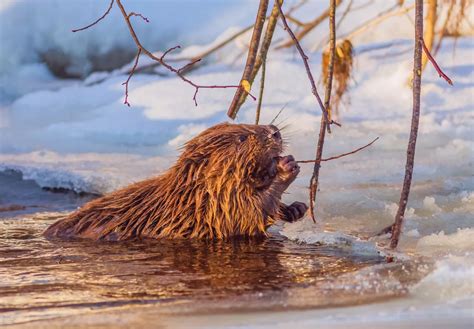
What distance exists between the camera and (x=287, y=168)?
429 cm

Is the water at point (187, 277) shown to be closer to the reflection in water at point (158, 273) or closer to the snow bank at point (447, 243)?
the reflection in water at point (158, 273)

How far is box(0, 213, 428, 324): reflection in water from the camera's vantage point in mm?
3102

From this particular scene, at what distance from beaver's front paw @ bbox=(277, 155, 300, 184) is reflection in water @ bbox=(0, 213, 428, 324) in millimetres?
279

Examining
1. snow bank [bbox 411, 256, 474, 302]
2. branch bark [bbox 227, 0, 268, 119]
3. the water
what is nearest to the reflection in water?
the water

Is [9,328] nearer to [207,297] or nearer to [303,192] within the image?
[207,297]

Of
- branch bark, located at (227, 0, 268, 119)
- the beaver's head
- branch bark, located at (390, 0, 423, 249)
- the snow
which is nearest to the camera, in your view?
branch bark, located at (390, 0, 423, 249)

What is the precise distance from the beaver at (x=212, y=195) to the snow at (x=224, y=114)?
0.73 ft

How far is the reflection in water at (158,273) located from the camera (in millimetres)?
3102

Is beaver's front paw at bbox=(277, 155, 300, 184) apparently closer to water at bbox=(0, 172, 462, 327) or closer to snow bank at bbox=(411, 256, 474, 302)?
water at bbox=(0, 172, 462, 327)

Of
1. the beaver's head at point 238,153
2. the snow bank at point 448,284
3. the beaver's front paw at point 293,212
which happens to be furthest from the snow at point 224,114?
the snow bank at point 448,284

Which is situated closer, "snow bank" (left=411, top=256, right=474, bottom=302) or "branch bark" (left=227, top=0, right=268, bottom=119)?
"snow bank" (left=411, top=256, right=474, bottom=302)

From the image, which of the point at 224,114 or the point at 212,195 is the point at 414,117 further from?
the point at 224,114

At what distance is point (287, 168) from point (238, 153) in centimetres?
22

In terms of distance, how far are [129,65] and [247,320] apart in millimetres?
5635
